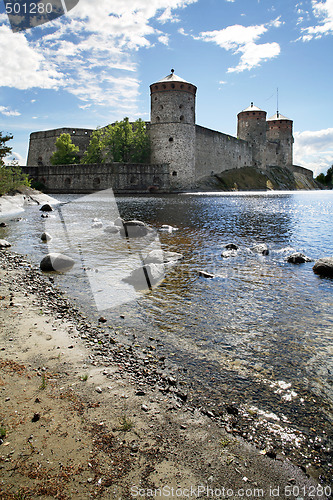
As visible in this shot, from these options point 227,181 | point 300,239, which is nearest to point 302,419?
point 300,239

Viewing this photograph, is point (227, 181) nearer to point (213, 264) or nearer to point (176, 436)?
point (213, 264)

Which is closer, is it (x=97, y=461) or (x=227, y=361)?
(x=97, y=461)

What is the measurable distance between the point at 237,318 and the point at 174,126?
1495 inches

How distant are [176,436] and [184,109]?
1623 inches

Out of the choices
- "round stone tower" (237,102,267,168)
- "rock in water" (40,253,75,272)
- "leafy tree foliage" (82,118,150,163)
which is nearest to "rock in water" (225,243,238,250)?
"rock in water" (40,253,75,272)

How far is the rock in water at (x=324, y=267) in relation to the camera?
767 cm

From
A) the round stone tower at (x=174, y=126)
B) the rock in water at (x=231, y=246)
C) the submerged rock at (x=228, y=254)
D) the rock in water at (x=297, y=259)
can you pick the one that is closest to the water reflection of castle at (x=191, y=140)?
the round stone tower at (x=174, y=126)

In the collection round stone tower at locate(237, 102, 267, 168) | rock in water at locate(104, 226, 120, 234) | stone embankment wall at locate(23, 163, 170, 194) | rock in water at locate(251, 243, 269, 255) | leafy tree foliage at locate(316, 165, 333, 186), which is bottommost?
rock in water at locate(251, 243, 269, 255)

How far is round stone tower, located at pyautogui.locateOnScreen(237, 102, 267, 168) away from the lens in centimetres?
6216

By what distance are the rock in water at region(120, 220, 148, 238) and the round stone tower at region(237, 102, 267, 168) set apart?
181ft

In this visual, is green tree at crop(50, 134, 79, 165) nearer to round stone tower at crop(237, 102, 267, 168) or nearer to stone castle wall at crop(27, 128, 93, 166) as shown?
stone castle wall at crop(27, 128, 93, 166)

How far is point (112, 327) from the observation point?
15.3 feet

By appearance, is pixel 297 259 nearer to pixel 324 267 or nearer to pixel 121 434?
pixel 324 267

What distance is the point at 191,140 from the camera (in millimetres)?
41469
